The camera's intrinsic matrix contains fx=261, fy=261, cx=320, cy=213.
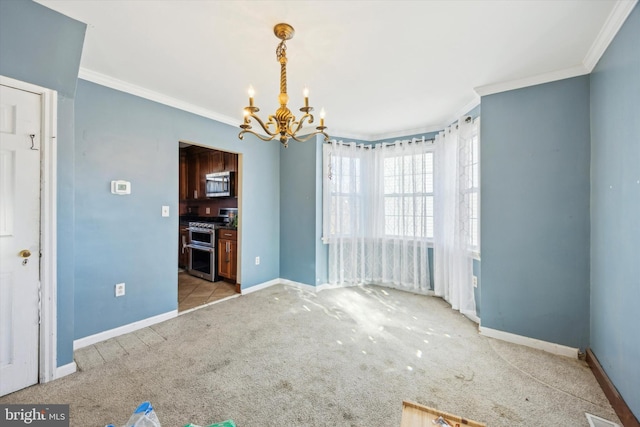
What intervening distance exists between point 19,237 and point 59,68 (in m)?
1.18

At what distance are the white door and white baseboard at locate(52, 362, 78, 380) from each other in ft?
0.36

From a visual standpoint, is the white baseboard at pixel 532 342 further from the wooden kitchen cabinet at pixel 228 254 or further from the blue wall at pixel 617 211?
the wooden kitchen cabinet at pixel 228 254

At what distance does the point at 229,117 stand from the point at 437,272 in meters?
3.54

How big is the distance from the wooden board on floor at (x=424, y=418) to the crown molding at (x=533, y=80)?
2735 millimetres

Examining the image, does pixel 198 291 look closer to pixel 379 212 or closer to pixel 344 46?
pixel 379 212

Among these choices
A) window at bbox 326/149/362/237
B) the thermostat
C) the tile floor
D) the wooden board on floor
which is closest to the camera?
the wooden board on floor

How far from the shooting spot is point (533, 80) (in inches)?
93.0

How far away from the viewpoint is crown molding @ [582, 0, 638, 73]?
152cm

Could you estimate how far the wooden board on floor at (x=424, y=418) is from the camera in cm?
107

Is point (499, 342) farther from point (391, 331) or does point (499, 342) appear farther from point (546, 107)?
point (546, 107)

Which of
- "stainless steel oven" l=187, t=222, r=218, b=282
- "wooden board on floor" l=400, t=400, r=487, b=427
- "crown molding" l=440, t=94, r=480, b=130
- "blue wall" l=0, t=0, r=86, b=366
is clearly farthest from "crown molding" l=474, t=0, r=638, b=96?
"stainless steel oven" l=187, t=222, r=218, b=282

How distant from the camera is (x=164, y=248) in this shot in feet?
9.61

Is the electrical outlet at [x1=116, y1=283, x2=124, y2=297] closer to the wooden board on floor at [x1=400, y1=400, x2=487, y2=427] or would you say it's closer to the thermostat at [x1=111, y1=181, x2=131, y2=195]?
the thermostat at [x1=111, y1=181, x2=131, y2=195]

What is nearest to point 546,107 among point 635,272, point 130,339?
point 635,272
